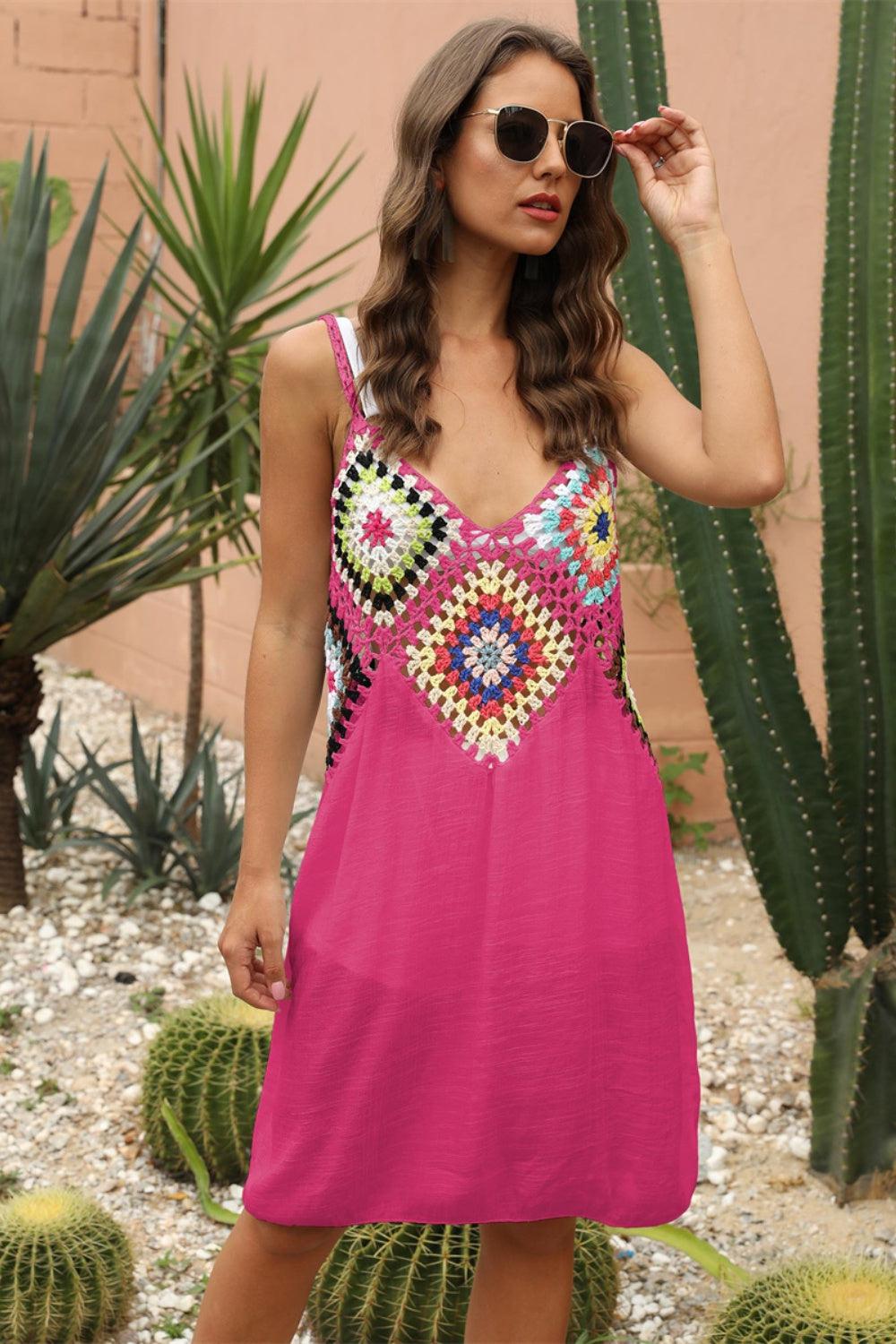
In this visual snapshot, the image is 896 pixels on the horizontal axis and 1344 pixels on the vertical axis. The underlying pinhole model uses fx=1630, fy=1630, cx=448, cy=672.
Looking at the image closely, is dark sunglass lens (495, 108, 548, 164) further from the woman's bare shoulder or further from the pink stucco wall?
the pink stucco wall

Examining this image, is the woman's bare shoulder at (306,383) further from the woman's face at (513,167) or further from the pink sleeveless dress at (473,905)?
the woman's face at (513,167)

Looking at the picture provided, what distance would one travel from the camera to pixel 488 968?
1879mm

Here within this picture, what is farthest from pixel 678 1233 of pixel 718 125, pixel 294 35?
pixel 294 35

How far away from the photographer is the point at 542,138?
1904 mm

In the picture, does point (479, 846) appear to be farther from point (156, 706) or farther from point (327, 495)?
point (156, 706)

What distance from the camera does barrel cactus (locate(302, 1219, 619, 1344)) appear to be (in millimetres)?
2609

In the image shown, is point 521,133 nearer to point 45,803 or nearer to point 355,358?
point 355,358

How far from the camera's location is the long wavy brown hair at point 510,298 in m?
1.92

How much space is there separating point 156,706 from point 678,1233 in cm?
548

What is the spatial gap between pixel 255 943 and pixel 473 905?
0.31 metres

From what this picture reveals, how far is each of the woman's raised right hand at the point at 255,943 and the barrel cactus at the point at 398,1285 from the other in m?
0.78

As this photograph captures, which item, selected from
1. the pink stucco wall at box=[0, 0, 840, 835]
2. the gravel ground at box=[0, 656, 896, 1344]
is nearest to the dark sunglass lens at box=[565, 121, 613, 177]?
the pink stucco wall at box=[0, 0, 840, 835]

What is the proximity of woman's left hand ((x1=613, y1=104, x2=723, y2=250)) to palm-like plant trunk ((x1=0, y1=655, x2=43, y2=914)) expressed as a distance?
2.79 m

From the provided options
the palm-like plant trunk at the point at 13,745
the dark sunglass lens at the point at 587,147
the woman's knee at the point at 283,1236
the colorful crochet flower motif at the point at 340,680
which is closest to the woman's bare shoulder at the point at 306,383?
the colorful crochet flower motif at the point at 340,680
